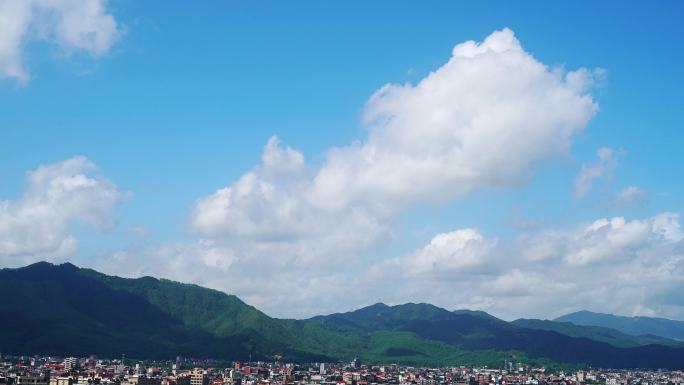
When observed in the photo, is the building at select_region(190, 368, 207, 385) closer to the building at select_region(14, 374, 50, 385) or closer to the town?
the town

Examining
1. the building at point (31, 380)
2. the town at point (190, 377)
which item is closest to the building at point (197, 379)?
the town at point (190, 377)

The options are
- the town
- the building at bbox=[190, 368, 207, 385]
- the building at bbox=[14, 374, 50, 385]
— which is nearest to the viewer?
the building at bbox=[14, 374, 50, 385]

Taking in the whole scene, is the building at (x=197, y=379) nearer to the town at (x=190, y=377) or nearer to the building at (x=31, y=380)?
the town at (x=190, y=377)

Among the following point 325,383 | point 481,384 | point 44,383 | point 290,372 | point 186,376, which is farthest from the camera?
point 290,372

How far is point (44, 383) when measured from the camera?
293 feet

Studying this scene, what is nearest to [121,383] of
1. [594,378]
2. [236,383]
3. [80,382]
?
[80,382]

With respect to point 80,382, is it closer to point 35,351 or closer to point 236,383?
point 236,383

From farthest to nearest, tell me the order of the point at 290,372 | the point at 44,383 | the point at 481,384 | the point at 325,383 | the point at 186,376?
the point at 290,372, the point at 481,384, the point at 325,383, the point at 186,376, the point at 44,383

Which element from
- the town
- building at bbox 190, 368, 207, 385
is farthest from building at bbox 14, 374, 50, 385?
building at bbox 190, 368, 207, 385

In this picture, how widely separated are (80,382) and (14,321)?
379 feet

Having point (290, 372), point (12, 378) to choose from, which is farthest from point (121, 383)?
point (290, 372)

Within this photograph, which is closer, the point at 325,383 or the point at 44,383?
the point at 44,383

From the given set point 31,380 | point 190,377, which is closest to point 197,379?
point 190,377

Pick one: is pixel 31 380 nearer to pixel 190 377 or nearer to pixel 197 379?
pixel 190 377
